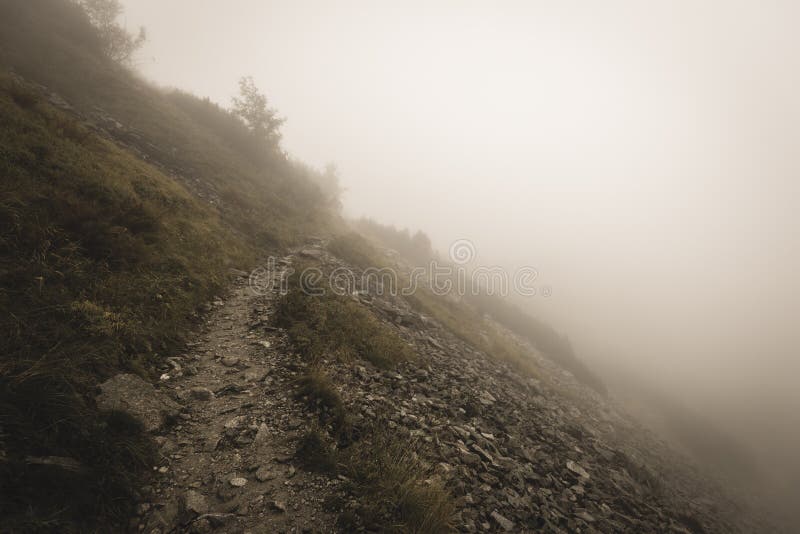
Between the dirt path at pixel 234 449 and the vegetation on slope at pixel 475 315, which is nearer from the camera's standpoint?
the dirt path at pixel 234 449

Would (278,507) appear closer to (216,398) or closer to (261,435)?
(261,435)

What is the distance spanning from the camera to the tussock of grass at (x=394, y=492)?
4500 mm

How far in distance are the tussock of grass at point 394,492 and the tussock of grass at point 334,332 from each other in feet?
9.74

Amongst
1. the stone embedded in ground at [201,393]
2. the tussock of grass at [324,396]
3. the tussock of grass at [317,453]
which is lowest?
the stone embedded in ground at [201,393]

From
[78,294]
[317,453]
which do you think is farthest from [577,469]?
[78,294]

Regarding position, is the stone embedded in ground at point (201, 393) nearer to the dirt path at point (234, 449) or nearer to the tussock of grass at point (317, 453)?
the dirt path at point (234, 449)

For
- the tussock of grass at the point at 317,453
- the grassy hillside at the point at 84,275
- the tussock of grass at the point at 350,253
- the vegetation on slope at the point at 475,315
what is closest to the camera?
the grassy hillside at the point at 84,275

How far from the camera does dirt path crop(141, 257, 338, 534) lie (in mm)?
4176

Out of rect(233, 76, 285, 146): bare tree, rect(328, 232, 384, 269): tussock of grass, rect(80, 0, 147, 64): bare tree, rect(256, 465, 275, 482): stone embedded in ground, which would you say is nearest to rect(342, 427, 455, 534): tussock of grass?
rect(256, 465, 275, 482): stone embedded in ground

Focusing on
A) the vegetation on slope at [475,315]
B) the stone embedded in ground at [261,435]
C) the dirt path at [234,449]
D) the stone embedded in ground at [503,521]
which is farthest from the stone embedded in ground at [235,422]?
the vegetation on slope at [475,315]

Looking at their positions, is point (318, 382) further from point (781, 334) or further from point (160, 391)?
point (781, 334)

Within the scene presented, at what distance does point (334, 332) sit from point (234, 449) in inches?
165

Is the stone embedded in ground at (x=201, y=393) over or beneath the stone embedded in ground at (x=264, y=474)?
beneath

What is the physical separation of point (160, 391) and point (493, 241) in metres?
108
